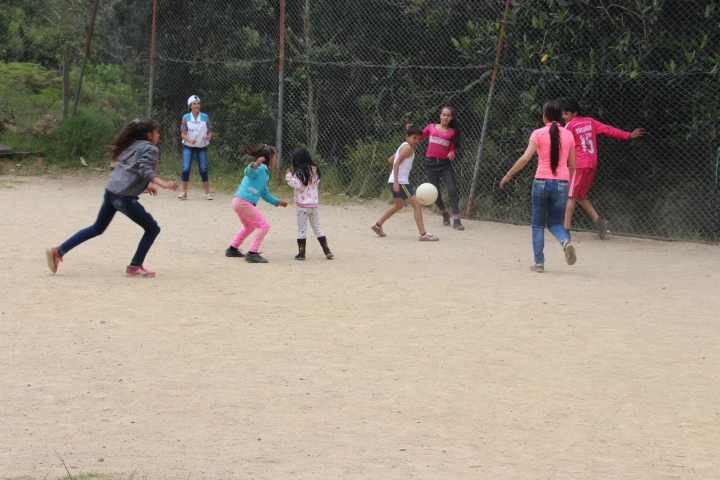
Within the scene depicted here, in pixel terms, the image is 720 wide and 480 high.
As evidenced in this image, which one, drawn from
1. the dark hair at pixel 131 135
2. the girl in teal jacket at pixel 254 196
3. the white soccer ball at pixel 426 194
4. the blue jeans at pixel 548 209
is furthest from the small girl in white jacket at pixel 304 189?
the blue jeans at pixel 548 209

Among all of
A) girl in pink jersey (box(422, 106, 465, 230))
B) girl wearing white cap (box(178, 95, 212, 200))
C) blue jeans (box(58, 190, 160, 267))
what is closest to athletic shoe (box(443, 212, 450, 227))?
girl in pink jersey (box(422, 106, 465, 230))

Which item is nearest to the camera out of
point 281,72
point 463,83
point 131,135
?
point 131,135

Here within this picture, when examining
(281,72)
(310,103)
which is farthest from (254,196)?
(310,103)

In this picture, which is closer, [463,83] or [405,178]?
[405,178]

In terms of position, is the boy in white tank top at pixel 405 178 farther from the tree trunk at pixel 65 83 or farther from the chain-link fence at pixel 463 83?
the tree trunk at pixel 65 83

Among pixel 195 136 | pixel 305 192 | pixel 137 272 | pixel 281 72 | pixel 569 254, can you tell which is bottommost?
pixel 137 272

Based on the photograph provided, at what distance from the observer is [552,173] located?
9.23 metres

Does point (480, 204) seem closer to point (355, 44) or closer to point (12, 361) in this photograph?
point (355, 44)

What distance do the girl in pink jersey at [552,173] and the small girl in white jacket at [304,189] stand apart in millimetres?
2076

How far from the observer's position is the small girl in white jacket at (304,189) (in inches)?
376

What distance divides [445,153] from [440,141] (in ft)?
0.59

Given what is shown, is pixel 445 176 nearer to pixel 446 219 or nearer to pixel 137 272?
pixel 446 219

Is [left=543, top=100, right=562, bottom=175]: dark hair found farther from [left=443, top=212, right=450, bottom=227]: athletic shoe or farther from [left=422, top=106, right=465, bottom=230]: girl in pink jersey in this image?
[left=443, top=212, right=450, bottom=227]: athletic shoe

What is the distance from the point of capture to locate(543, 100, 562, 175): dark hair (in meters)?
9.17
